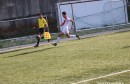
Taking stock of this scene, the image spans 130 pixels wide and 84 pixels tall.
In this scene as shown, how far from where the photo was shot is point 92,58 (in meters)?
14.0

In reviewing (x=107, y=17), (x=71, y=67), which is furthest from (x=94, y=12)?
(x=71, y=67)

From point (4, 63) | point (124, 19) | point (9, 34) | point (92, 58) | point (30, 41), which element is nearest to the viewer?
point (92, 58)

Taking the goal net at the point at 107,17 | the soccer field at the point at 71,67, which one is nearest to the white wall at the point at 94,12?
the goal net at the point at 107,17

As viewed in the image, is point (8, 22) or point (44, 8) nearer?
point (8, 22)

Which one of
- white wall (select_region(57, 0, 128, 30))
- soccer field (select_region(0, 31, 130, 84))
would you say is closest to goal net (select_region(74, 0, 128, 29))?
white wall (select_region(57, 0, 128, 30))

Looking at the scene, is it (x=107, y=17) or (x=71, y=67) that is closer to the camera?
(x=71, y=67)

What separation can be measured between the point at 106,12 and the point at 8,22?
7595mm

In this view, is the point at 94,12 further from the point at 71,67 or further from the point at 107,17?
the point at 71,67

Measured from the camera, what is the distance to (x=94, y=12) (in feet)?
103

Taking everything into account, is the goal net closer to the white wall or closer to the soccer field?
the white wall

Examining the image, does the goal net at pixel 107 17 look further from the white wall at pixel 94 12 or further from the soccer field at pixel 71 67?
the soccer field at pixel 71 67

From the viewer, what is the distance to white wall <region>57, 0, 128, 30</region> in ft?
99.2

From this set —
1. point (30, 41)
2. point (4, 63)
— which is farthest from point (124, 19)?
point (4, 63)

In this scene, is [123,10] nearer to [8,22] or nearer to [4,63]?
[8,22]
